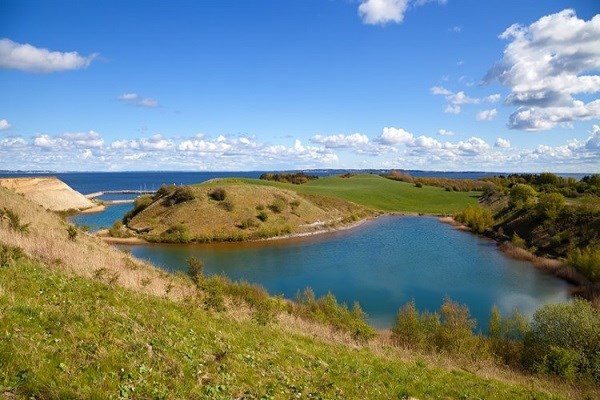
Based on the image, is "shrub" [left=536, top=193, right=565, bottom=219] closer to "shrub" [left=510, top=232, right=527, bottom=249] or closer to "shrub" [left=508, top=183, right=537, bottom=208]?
"shrub" [left=510, top=232, right=527, bottom=249]

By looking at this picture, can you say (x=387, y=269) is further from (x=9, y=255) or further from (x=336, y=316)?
(x=9, y=255)

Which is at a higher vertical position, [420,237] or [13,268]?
[13,268]

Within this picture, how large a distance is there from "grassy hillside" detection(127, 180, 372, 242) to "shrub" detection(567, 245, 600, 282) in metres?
44.2

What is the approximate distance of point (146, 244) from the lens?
67875 millimetres

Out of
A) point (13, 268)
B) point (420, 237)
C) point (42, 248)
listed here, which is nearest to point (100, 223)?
point (420, 237)

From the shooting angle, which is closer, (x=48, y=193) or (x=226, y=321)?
(x=226, y=321)

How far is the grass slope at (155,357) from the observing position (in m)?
7.96

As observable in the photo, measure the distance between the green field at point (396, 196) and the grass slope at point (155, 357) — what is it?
9713cm

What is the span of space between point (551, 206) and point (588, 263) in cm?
2271

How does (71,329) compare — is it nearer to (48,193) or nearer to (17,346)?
(17,346)

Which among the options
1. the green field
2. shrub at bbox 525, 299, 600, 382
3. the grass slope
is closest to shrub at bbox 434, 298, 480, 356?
shrub at bbox 525, 299, 600, 382

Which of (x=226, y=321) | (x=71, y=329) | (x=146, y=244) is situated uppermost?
(x=71, y=329)

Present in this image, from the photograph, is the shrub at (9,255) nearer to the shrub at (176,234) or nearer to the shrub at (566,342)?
the shrub at (566,342)

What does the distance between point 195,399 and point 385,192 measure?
413 ft
